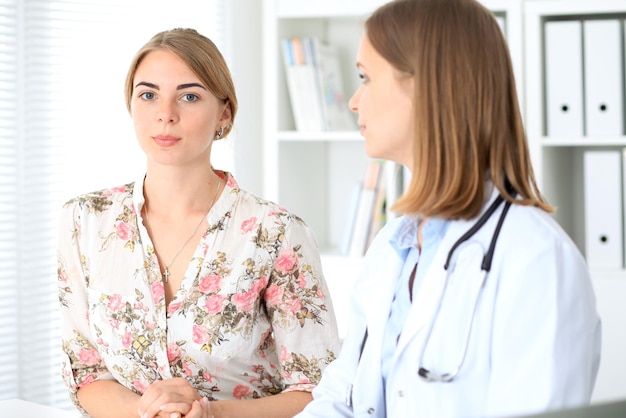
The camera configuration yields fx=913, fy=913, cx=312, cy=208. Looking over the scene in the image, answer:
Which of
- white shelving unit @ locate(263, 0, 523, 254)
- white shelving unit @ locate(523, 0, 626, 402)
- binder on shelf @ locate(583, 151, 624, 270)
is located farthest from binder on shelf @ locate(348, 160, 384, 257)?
binder on shelf @ locate(583, 151, 624, 270)

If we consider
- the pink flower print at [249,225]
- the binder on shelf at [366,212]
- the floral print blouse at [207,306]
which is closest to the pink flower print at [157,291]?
the floral print blouse at [207,306]

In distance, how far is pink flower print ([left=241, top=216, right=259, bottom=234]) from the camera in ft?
6.37

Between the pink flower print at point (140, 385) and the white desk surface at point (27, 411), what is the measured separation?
176 millimetres

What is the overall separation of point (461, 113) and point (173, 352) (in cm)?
86

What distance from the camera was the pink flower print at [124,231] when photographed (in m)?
1.96

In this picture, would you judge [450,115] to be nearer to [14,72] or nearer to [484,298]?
[484,298]

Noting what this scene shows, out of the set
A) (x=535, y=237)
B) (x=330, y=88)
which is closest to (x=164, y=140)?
(x=535, y=237)

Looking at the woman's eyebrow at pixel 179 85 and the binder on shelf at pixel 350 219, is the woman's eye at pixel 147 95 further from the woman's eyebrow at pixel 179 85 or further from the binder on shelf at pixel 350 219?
the binder on shelf at pixel 350 219

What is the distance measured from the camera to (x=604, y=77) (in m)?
3.03

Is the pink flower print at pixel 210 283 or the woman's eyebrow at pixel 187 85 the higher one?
the woman's eyebrow at pixel 187 85

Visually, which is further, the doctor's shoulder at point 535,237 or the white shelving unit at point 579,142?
the white shelving unit at point 579,142

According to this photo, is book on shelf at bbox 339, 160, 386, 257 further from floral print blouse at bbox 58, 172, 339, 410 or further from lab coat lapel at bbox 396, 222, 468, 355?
lab coat lapel at bbox 396, 222, 468, 355

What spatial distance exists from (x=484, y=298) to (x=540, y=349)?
10 cm

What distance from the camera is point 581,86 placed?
307 cm
